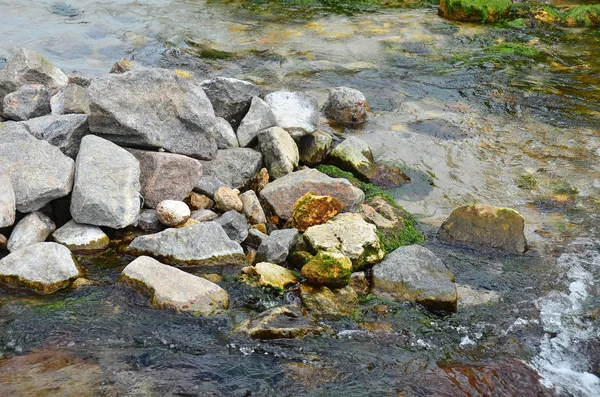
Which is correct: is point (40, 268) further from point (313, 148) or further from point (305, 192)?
point (313, 148)

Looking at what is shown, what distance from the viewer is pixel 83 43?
40.5 feet

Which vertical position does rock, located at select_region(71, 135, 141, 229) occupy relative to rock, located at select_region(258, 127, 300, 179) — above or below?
above

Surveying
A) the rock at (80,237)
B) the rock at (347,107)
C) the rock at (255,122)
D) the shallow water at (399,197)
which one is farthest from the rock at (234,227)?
the rock at (347,107)

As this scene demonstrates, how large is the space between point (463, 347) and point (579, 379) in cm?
89

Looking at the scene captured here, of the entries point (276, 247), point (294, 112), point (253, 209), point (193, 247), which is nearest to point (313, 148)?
point (294, 112)

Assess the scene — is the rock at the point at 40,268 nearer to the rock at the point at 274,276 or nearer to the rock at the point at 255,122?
the rock at the point at 274,276

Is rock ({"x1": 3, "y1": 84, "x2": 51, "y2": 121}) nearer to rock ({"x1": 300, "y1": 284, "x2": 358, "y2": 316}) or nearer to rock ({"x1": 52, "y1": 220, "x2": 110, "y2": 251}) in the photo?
rock ({"x1": 52, "y1": 220, "x2": 110, "y2": 251})

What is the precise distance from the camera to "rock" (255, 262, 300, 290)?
567 cm

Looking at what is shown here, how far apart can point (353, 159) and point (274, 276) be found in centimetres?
280

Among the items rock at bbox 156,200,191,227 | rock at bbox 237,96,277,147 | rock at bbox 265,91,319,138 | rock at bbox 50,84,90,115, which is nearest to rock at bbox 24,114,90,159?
rock at bbox 50,84,90,115

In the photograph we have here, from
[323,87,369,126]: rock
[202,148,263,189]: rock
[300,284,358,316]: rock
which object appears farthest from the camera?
[323,87,369,126]: rock

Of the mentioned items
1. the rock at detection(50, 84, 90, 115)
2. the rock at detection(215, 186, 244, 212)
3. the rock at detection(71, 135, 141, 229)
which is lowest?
the rock at detection(215, 186, 244, 212)

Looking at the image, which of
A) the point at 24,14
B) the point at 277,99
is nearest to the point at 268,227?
the point at 277,99

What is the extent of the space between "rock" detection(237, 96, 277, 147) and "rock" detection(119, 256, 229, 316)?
2648 millimetres
